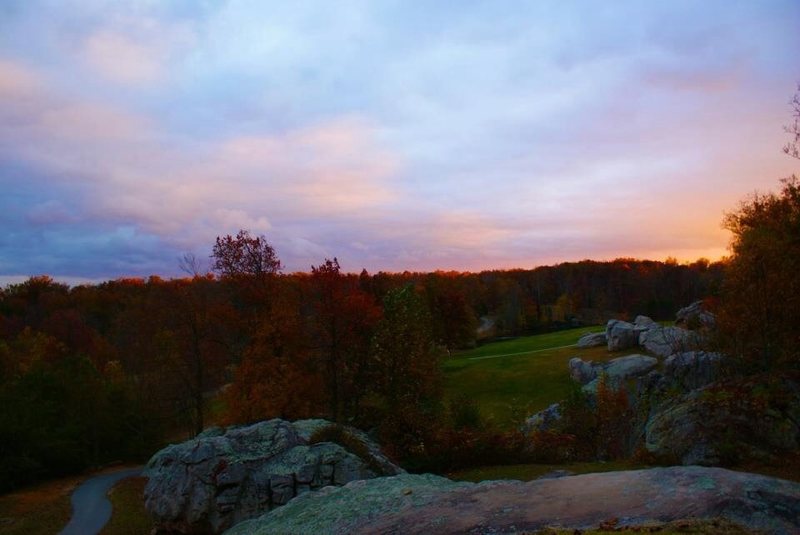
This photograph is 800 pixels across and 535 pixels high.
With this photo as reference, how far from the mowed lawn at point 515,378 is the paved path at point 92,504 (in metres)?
24.2

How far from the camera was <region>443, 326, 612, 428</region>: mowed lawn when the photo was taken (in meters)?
46.5

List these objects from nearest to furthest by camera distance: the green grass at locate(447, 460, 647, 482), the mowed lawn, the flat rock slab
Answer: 1. the flat rock slab
2. the green grass at locate(447, 460, 647, 482)
3. the mowed lawn

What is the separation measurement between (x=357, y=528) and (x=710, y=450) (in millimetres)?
12273

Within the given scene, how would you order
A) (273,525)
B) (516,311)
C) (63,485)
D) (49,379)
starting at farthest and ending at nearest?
(516,311) < (49,379) < (63,485) < (273,525)

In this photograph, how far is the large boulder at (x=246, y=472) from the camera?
17.0 m

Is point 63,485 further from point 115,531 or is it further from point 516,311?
point 516,311

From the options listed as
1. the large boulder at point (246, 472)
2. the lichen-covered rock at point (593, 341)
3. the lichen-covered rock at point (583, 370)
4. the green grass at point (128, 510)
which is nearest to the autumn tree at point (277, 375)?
the green grass at point (128, 510)

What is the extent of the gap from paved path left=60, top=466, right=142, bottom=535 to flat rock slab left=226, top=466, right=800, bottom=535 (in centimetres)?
2244

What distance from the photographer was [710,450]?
55.2 feet

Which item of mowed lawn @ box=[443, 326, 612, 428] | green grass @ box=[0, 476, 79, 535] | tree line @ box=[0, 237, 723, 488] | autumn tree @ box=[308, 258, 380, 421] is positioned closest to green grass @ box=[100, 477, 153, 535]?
green grass @ box=[0, 476, 79, 535]

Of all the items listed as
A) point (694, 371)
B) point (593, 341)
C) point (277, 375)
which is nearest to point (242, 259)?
point (277, 375)

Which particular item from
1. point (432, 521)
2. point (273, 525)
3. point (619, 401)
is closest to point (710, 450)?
point (619, 401)

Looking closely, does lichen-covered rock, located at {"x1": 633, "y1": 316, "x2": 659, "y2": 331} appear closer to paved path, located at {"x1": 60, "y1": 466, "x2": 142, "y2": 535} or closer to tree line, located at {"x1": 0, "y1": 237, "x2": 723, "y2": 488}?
tree line, located at {"x1": 0, "y1": 237, "x2": 723, "y2": 488}

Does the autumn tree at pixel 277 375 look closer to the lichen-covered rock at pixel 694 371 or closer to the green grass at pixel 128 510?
the green grass at pixel 128 510
